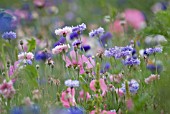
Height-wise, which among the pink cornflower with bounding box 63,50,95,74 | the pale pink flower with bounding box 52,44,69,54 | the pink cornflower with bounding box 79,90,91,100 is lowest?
the pink cornflower with bounding box 79,90,91,100

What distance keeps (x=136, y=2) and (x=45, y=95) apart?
4.36 m

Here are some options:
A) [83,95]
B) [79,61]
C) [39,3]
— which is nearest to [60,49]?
[79,61]

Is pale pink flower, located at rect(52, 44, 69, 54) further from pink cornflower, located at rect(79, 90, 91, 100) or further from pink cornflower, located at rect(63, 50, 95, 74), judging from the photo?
pink cornflower, located at rect(79, 90, 91, 100)

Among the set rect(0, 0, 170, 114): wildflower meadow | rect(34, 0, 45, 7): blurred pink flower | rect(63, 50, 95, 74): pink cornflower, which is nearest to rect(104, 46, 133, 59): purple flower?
rect(0, 0, 170, 114): wildflower meadow

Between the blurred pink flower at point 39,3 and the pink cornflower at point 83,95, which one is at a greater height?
the blurred pink flower at point 39,3

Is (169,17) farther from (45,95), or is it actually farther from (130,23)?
(130,23)

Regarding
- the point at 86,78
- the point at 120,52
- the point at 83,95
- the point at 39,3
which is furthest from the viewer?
the point at 39,3

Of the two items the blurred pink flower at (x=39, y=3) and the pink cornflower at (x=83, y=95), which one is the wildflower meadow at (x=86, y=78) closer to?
the pink cornflower at (x=83, y=95)

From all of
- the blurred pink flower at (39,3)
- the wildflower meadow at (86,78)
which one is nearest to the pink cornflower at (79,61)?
the wildflower meadow at (86,78)

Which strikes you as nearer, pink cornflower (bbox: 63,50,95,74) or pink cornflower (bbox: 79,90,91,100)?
pink cornflower (bbox: 79,90,91,100)

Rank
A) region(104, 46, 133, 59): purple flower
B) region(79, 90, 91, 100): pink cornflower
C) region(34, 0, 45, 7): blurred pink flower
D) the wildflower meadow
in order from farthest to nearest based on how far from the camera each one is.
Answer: region(34, 0, 45, 7): blurred pink flower → region(104, 46, 133, 59): purple flower → region(79, 90, 91, 100): pink cornflower → the wildflower meadow

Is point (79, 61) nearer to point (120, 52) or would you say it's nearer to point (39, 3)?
point (120, 52)

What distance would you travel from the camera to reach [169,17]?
257 cm

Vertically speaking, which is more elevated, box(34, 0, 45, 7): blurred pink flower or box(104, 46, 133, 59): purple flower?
box(34, 0, 45, 7): blurred pink flower
